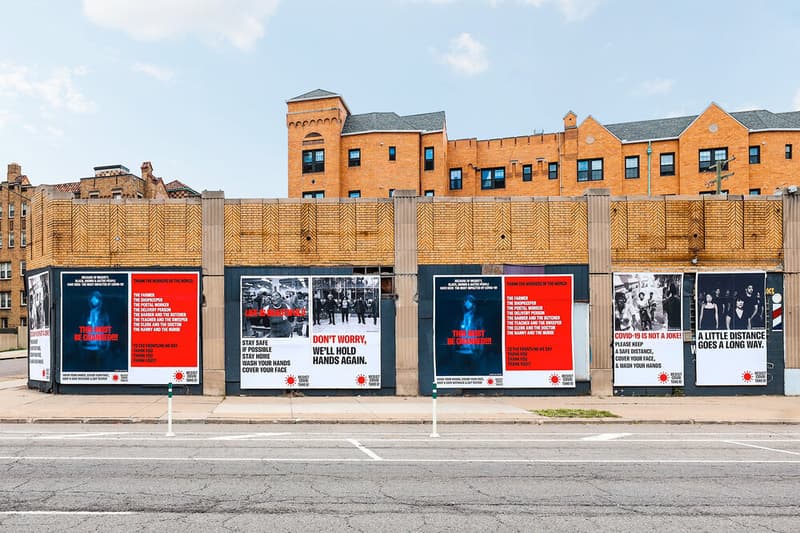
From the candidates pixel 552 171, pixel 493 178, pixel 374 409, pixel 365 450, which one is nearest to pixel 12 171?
pixel 493 178

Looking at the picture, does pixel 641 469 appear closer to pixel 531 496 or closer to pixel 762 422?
pixel 531 496

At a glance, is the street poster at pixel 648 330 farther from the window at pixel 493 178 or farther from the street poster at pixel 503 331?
the window at pixel 493 178

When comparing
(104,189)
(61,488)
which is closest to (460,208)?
(61,488)

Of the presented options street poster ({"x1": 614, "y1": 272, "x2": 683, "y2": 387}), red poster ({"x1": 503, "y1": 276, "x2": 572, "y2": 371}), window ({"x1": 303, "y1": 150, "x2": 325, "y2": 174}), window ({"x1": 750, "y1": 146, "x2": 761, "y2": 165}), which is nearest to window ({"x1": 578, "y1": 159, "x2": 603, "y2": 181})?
window ({"x1": 750, "y1": 146, "x2": 761, "y2": 165})

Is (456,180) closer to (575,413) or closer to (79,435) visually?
(575,413)

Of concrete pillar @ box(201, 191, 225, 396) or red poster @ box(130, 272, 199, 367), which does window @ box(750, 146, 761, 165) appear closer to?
concrete pillar @ box(201, 191, 225, 396)

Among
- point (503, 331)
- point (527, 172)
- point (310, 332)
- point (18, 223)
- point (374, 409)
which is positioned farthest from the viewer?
point (18, 223)

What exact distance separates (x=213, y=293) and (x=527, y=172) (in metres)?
31.9

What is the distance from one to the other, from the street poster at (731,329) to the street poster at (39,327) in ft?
72.1

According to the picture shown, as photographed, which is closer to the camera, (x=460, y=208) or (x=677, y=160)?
(x=460, y=208)

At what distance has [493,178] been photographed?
154ft

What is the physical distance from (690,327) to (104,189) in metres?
64.2

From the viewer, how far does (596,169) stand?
45219 millimetres

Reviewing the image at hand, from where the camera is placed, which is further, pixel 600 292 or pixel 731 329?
pixel 731 329
